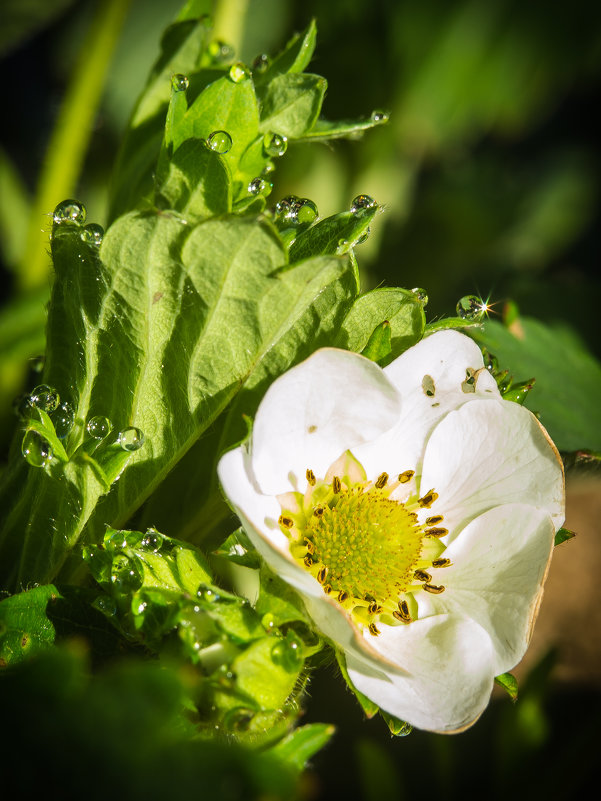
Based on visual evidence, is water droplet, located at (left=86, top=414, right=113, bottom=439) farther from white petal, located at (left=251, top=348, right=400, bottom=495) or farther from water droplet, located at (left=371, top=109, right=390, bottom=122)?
water droplet, located at (left=371, top=109, right=390, bottom=122)

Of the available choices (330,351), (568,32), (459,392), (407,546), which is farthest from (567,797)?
(568,32)

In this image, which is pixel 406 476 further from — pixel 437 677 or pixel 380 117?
pixel 380 117

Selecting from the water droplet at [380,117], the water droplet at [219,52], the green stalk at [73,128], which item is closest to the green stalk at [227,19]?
the green stalk at [73,128]

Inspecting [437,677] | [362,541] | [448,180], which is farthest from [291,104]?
[448,180]

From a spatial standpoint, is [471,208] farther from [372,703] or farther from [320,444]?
[372,703]

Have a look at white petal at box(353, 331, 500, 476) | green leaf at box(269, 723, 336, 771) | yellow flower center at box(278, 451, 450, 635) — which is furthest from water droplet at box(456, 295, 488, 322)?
green leaf at box(269, 723, 336, 771)
